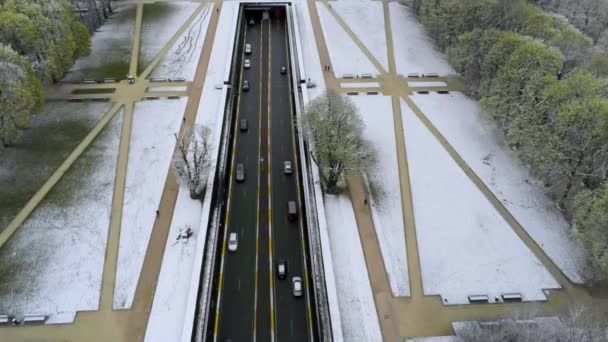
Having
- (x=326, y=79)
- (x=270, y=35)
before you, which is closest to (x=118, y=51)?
A: (x=270, y=35)

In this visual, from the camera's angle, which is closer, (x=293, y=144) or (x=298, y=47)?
(x=293, y=144)

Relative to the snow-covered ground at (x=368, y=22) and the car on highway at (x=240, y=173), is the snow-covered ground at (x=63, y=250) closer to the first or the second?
the car on highway at (x=240, y=173)

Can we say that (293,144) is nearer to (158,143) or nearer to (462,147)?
(158,143)

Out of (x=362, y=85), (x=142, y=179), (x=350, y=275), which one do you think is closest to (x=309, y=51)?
(x=362, y=85)

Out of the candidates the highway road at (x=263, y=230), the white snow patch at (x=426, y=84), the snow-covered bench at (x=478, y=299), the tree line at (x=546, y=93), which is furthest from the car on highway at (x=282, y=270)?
the white snow patch at (x=426, y=84)

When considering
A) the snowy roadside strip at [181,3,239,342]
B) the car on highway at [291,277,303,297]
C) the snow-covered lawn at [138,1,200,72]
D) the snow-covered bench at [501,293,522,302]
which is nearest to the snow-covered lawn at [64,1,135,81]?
the snow-covered lawn at [138,1,200,72]

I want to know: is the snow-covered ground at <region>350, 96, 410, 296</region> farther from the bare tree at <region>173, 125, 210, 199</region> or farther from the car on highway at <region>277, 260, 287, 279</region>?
the bare tree at <region>173, 125, 210, 199</region>
